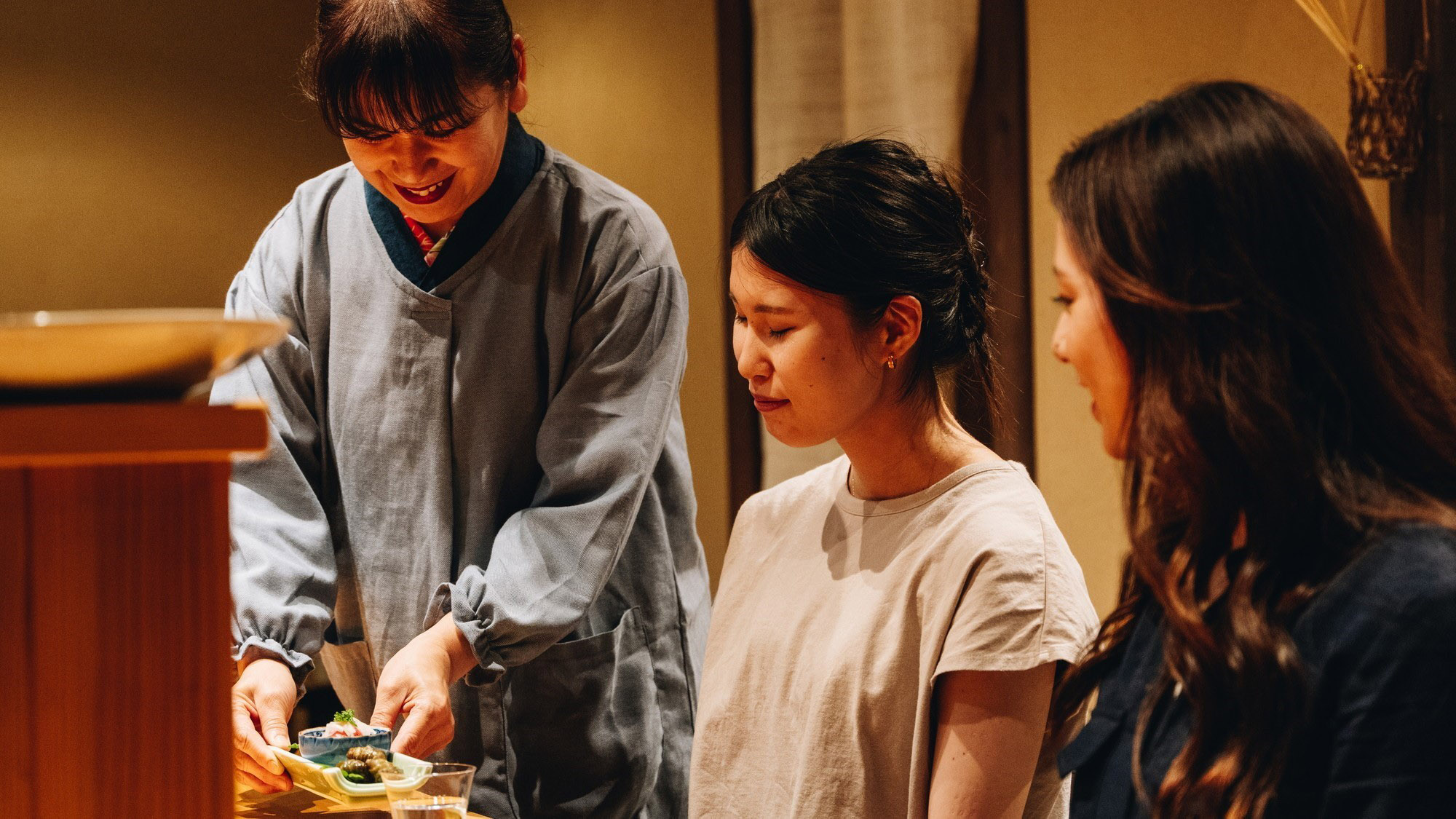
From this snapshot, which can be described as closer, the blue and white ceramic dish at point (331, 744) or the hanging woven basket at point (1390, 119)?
the blue and white ceramic dish at point (331, 744)

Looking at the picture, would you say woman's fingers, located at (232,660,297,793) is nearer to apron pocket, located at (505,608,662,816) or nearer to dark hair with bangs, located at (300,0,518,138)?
apron pocket, located at (505,608,662,816)

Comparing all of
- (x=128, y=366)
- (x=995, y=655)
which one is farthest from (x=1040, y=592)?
(x=128, y=366)

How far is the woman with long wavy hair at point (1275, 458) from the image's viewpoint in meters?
0.92

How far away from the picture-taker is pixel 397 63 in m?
1.64

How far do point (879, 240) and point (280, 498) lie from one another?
0.87m

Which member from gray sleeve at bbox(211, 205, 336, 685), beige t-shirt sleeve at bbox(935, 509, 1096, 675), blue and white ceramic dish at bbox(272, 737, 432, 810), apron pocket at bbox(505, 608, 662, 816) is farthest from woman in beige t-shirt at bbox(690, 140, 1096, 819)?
gray sleeve at bbox(211, 205, 336, 685)

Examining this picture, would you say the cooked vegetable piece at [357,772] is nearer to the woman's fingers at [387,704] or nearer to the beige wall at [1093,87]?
the woman's fingers at [387,704]

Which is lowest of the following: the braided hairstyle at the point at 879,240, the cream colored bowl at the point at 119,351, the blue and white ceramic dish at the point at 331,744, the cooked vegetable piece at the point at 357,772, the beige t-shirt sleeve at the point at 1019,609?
the cooked vegetable piece at the point at 357,772

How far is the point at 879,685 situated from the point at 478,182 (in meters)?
0.86

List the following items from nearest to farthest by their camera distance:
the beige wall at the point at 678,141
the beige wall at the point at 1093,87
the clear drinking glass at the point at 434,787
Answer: the clear drinking glass at the point at 434,787, the beige wall at the point at 1093,87, the beige wall at the point at 678,141

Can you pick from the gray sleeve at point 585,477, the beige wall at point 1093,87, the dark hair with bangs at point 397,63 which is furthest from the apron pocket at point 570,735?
the beige wall at point 1093,87

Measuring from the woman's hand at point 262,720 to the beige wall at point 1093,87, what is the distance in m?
1.79

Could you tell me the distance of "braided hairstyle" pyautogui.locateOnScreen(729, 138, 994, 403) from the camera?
1537 mm

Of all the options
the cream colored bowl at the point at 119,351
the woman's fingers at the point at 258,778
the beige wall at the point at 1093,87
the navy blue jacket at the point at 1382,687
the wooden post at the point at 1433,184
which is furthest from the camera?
the beige wall at the point at 1093,87
